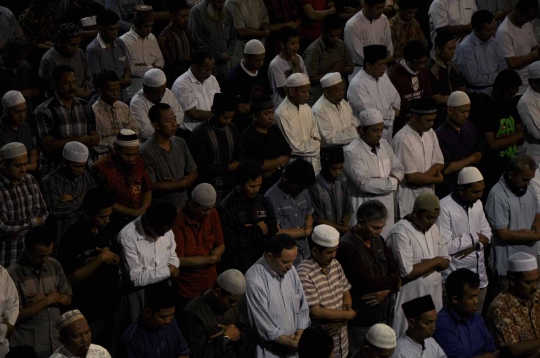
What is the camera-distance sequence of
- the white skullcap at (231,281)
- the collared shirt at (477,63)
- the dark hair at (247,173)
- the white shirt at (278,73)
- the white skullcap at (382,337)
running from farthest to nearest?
the collared shirt at (477,63), the white shirt at (278,73), the dark hair at (247,173), the white skullcap at (231,281), the white skullcap at (382,337)

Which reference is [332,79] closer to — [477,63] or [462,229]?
[462,229]

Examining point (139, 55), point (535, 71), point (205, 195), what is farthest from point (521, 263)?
point (139, 55)

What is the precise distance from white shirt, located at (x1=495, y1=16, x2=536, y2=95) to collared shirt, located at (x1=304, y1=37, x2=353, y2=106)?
205cm

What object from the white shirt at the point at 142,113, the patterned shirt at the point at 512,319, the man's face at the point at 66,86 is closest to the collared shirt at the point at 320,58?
the white shirt at the point at 142,113

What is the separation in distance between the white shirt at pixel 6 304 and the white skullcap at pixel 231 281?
148cm

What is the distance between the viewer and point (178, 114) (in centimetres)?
1208

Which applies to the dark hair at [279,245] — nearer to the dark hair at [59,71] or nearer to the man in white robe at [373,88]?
the dark hair at [59,71]

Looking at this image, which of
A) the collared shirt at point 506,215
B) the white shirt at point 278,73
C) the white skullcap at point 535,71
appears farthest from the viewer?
the white shirt at point 278,73

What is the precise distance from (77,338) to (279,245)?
1.76 m

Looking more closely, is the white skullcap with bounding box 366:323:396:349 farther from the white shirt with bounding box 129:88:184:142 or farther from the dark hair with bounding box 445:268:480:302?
the white shirt with bounding box 129:88:184:142

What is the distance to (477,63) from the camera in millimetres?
14078

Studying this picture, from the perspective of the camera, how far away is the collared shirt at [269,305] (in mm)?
9305

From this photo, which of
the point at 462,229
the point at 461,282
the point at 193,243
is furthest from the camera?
the point at 462,229

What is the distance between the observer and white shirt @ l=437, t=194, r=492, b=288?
10913mm
